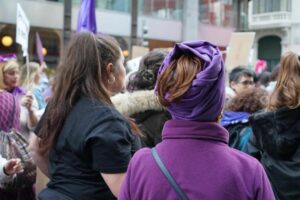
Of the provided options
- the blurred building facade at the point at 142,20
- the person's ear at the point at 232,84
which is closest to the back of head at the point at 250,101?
the person's ear at the point at 232,84

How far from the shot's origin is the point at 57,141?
240 cm

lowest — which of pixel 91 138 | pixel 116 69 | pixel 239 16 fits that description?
pixel 91 138

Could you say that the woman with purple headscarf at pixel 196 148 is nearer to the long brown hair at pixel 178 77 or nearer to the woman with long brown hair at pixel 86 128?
the long brown hair at pixel 178 77

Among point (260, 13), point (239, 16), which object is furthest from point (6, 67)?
point (260, 13)

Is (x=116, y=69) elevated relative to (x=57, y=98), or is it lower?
elevated

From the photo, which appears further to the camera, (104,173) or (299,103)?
(299,103)

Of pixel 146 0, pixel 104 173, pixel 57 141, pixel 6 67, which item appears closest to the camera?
pixel 104 173

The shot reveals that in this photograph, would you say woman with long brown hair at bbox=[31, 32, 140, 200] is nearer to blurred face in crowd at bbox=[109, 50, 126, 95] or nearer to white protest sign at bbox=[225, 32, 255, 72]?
blurred face in crowd at bbox=[109, 50, 126, 95]

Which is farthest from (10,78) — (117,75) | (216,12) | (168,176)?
(216,12)

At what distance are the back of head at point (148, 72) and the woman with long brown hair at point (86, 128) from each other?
0.61 metres

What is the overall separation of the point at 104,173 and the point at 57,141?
36 cm

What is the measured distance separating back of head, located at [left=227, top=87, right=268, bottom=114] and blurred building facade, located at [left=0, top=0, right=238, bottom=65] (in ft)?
40.8

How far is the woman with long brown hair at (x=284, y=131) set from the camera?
118 inches

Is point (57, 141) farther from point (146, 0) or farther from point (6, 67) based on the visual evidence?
point (146, 0)
